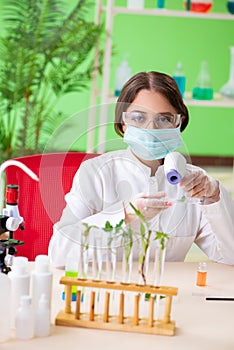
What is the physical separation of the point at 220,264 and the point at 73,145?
1.80ft

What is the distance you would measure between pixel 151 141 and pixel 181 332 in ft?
1.64

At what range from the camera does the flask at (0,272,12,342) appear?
1686 millimetres

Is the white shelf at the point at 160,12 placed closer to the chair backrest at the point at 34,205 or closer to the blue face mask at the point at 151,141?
the chair backrest at the point at 34,205

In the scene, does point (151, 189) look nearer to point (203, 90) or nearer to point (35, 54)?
point (203, 90)

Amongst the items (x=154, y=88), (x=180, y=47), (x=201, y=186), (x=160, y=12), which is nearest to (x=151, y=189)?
(x=201, y=186)

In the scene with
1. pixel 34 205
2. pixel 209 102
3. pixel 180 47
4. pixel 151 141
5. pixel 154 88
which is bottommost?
pixel 34 205

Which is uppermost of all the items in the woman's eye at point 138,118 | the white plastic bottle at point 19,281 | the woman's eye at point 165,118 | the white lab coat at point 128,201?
the woman's eye at point 165,118

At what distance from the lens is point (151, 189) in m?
2.12

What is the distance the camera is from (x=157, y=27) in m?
6.59

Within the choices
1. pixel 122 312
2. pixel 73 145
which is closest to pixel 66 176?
pixel 73 145

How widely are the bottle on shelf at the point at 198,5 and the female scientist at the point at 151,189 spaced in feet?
8.48

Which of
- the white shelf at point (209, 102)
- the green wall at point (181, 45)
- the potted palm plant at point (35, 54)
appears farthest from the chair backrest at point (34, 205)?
the green wall at point (181, 45)

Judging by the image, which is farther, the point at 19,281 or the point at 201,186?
the point at 201,186

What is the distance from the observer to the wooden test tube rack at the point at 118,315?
70.0 inches
